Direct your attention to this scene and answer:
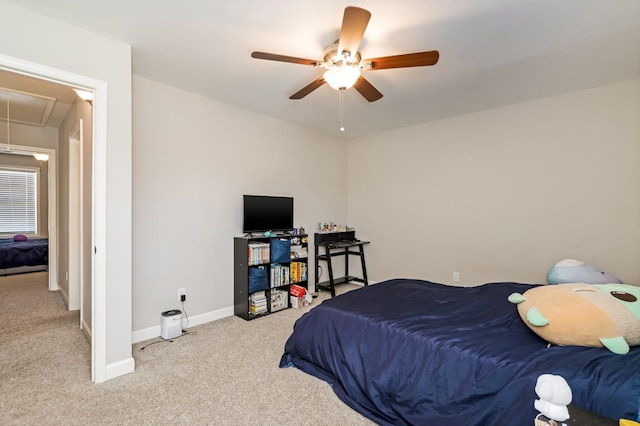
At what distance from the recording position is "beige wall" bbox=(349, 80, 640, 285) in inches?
118

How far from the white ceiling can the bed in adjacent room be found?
5179 mm

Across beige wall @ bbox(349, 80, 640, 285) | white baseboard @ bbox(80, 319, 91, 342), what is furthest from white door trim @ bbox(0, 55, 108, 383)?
beige wall @ bbox(349, 80, 640, 285)

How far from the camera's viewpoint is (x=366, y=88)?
2.34 meters

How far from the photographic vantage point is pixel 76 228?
3.71m

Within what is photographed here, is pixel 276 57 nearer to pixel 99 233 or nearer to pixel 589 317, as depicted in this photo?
pixel 99 233

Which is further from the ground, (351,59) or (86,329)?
(351,59)

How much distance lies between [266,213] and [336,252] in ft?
5.18

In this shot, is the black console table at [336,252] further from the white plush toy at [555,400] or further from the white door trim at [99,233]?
the white plush toy at [555,400]

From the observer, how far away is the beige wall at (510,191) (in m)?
3.01

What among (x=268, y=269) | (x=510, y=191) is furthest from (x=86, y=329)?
(x=510, y=191)

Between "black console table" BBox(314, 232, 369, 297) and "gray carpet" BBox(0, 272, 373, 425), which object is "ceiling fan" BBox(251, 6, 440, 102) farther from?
"black console table" BBox(314, 232, 369, 297)

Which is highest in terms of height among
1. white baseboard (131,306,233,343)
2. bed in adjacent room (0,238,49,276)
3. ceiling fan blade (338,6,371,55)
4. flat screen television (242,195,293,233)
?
ceiling fan blade (338,6,371,55)

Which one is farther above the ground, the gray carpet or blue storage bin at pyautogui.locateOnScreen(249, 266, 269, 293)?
blue storage bin at pyautogui.locateOnScreen(249, 266, 269, 293)

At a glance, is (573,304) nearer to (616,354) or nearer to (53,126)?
(616,354)
